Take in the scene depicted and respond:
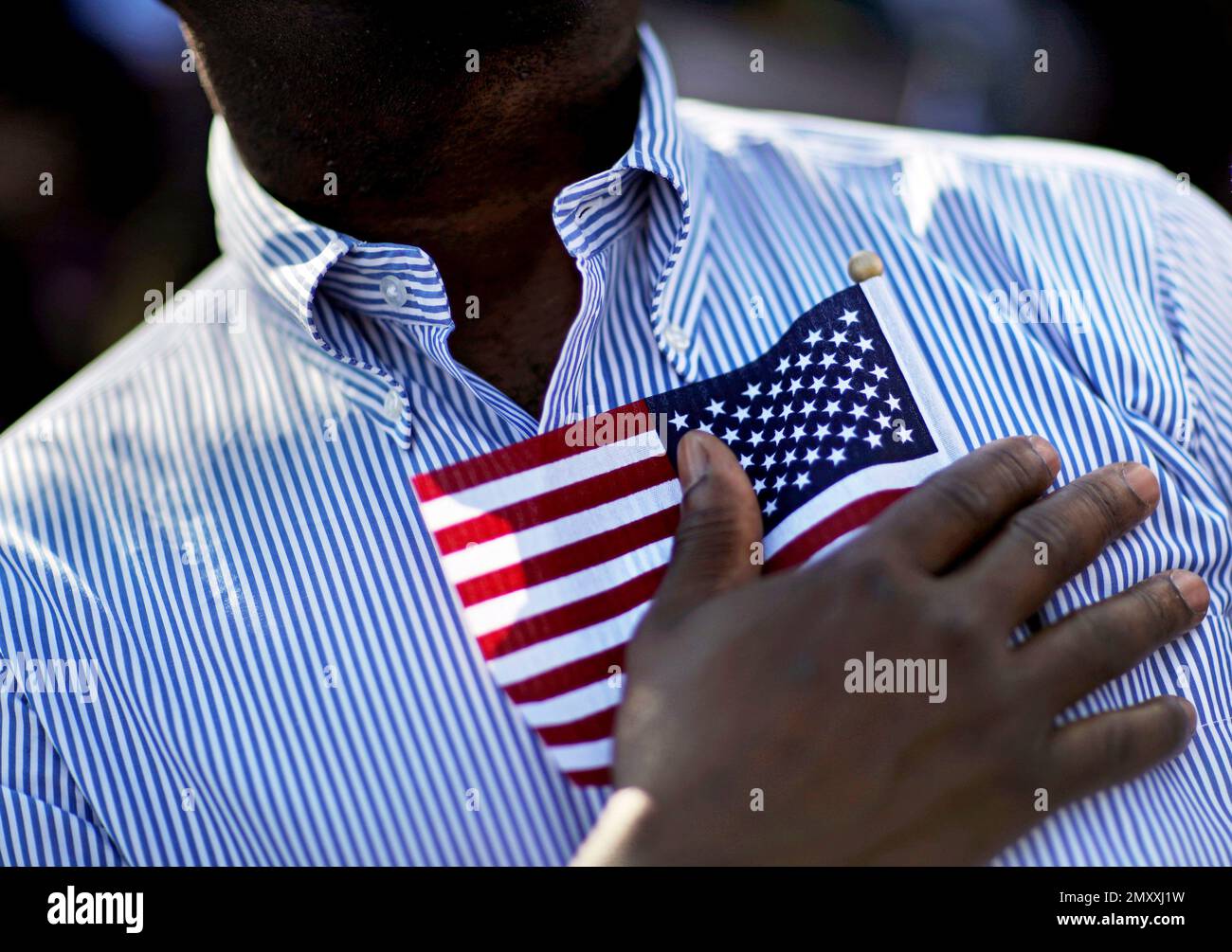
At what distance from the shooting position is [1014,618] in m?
1.07

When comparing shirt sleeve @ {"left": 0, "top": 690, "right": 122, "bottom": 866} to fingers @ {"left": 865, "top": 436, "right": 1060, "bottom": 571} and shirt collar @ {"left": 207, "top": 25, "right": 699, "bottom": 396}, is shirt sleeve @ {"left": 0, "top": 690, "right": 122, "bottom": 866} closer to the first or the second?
shirt collar @ {"left": 207, "top": 25, "right": 699, "bottom": 396}

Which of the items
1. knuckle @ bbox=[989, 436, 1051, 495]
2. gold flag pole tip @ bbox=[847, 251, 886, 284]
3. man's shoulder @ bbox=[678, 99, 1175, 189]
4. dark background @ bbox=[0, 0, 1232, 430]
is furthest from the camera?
dark background @ bbox=[0, 0, 1232, 430]

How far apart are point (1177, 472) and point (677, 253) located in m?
0.67

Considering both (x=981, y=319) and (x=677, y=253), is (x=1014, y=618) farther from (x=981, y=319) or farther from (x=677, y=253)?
(x=677, y=253)

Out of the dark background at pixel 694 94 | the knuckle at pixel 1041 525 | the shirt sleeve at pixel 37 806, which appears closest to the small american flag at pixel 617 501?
the knuckle at pixel 1041 525

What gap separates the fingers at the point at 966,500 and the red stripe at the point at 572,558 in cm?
24

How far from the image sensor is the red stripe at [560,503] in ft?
3.88

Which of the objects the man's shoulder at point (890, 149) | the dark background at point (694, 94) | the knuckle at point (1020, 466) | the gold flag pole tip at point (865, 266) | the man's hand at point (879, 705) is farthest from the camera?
the dark background at point (694, 94)

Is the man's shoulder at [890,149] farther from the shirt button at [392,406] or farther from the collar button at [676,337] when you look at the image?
the shirt button at [392,406]

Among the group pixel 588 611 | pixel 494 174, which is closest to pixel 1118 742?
pixel 588 611

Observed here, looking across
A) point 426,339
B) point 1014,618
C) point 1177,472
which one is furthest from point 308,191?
point 1177,472

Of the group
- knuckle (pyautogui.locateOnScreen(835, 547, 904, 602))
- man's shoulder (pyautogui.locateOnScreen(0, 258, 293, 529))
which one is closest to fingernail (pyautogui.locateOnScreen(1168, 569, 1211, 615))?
knuckle (pyautogui.locateOnScreen(835, 547, 904, 602))

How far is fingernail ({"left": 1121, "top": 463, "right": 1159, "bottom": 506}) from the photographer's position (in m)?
1.15

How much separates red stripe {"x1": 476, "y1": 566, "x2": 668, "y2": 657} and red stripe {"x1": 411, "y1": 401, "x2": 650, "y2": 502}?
17 cm
